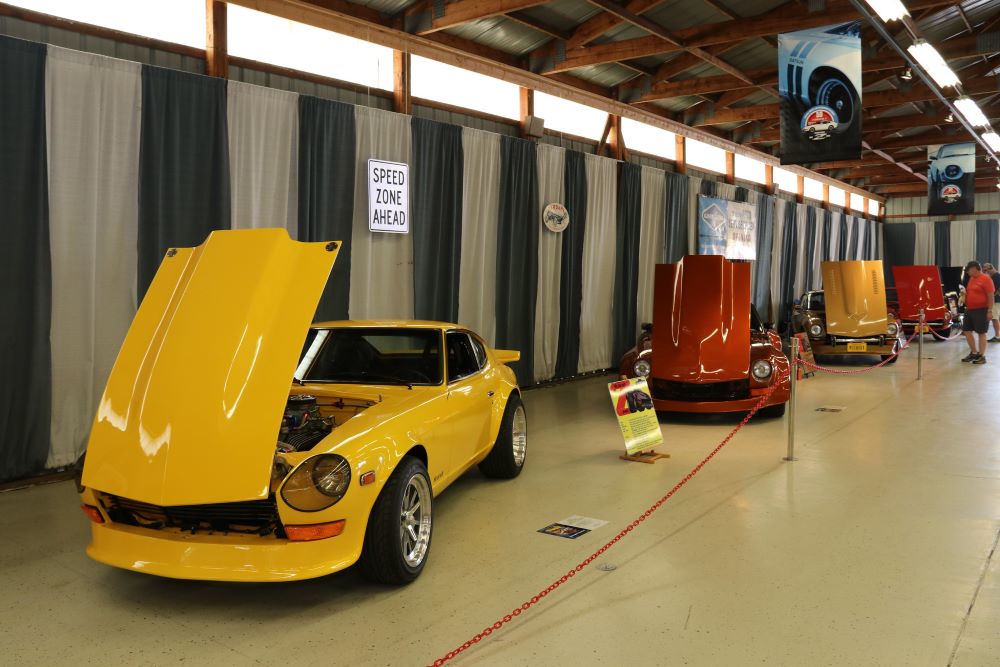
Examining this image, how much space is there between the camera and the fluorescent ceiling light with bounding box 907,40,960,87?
8.83 meters

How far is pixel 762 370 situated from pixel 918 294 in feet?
31.8

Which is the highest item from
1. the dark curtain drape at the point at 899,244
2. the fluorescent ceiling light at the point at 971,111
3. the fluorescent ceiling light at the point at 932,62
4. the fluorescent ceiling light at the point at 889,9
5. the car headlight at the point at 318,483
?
the fluorescent ceiling light at the point at 971,111

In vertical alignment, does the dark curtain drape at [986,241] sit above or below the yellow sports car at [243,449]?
above

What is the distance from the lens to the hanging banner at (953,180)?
15.5m

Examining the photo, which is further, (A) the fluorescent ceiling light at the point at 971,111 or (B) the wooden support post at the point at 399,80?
(A) the fluorescent ceiling light at the point at 971,111

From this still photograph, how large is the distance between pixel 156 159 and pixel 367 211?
7.36 feet

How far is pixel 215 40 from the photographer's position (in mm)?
6453

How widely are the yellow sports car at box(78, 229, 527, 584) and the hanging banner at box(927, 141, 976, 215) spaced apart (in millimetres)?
15824

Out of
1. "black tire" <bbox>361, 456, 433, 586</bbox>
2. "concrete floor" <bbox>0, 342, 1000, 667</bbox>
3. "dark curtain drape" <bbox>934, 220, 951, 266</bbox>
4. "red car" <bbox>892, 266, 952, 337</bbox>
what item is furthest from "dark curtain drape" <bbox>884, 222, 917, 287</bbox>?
"black tire" <bbox>361, 456, 433, 586</bbox>

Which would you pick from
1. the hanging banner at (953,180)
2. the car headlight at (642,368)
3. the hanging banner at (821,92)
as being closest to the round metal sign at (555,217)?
the hanging banner at (821,92)

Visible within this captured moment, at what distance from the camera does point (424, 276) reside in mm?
8234

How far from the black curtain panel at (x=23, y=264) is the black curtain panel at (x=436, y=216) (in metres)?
3.71

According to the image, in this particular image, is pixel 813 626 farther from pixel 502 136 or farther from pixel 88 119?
pixel 502 136

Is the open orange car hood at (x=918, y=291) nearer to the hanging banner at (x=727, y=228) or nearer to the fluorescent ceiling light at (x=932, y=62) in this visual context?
the hanging banner at (x=727, y=228)
